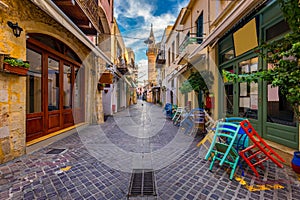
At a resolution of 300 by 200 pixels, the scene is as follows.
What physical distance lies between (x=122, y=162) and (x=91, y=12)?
6.40m

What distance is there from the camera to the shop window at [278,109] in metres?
3.59

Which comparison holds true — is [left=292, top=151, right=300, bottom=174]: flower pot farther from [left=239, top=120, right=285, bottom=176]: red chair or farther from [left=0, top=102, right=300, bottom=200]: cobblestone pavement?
[left=239, top=120, right=285, bottom=176]: red chair

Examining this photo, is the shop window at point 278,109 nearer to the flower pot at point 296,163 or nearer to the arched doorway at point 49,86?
the flower pot at point 296,163

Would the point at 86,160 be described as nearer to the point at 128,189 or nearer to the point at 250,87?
the point at 128,189

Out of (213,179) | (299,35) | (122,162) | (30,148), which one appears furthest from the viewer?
(30,148)

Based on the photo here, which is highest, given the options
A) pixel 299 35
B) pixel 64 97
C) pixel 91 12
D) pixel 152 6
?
pixel 152 6

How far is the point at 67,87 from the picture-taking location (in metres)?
6.57

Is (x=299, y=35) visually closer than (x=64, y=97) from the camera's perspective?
Yes

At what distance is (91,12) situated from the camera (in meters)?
6.72

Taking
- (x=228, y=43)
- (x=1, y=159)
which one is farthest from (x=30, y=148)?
(x=228, y=43)

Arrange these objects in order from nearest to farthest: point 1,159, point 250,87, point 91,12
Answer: point 1,159
point 250,87
point 91,12

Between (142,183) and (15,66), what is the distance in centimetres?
360

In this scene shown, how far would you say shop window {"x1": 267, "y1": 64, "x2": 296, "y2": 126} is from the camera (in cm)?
359

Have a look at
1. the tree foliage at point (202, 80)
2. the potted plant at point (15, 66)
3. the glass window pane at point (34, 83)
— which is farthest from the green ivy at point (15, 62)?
the tree foliage at point (202, 80)
